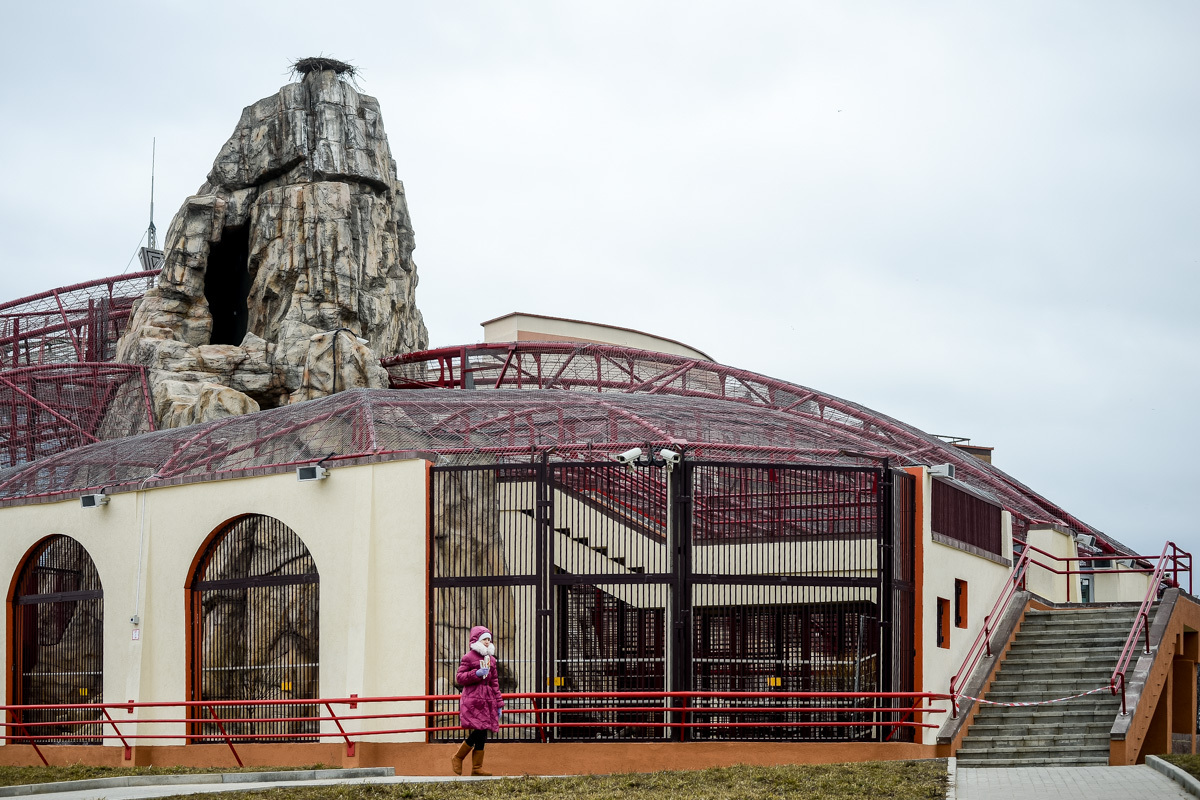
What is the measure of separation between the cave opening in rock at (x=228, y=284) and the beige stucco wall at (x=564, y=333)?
10.8m

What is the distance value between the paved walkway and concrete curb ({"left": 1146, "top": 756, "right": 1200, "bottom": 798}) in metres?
0.07

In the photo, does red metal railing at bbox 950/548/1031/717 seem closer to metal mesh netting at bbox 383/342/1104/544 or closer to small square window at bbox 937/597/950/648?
small square window at bbox 937/597/950/648

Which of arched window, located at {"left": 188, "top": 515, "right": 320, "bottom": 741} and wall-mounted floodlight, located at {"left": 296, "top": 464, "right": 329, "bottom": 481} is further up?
wall-mounted floodlight, located at {"left": 296, "top": 464, "right": 329, "bottom": 481}

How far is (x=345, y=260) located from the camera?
50438 millimetres

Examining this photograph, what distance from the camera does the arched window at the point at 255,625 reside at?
2119 centimetres

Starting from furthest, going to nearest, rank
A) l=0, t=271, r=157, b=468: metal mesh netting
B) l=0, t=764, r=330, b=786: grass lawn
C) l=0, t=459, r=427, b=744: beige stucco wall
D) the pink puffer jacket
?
l=0, t=271, r=157, b=468: metal mesh netting
l=0, t=459, r=427, b=744: beige stucco wall
l=0, t=764, r=330, b=786: grass lawn
the pink puffer jacket

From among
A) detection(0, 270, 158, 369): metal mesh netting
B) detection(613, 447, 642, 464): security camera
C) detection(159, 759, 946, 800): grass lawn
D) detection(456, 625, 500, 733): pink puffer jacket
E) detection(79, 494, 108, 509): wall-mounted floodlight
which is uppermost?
detection(0, 270, 158, 369): metal mesh netting

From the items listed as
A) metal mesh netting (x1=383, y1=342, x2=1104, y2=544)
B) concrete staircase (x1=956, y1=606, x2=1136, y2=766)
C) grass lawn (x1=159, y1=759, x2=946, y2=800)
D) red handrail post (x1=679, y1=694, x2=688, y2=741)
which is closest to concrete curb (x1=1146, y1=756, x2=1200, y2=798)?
concrete staircase (x1=956, y1=606, x2=1136, y2=766)

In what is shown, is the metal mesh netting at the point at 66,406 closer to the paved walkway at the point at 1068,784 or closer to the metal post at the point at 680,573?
the metal post at the point at 680,573

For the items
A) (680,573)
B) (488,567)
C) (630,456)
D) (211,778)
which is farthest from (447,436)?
(211,778)

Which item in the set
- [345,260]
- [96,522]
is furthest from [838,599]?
[345,260]

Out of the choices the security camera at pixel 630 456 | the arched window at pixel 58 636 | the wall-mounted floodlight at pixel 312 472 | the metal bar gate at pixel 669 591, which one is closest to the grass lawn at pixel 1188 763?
the metal bar gate at pixel 669 591

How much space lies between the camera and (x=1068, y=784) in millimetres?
15711

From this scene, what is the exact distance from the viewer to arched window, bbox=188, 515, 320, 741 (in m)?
21.2
